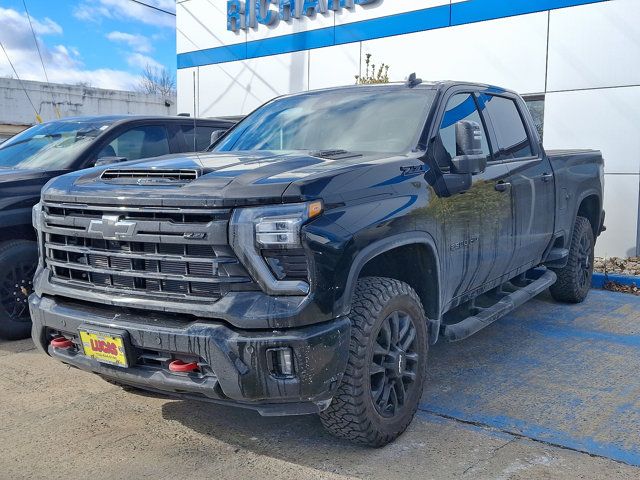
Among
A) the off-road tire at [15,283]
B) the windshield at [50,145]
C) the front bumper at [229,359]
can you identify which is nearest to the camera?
the front bumper at [229,359]

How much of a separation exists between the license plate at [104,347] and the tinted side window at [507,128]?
3065mm

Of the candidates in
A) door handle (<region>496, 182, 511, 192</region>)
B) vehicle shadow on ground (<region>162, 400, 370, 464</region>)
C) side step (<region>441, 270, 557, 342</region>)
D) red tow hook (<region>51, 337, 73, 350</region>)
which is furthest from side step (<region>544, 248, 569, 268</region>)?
red tow hook (<region>51, 337, 73, 350</region>)

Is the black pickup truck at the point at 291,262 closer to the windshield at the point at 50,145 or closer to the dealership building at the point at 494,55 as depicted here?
the windshield at the point at 50,145

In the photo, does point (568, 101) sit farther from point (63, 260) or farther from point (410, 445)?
point (63, 260)

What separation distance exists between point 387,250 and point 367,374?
0.63 metres

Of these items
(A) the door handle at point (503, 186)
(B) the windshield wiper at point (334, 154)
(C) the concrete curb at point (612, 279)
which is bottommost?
(C) the concrete curb at point (612, 279)

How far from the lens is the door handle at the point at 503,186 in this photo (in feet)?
14.8

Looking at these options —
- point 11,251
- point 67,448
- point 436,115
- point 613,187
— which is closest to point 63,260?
point 67,448

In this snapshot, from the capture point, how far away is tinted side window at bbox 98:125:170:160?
6.01 meters

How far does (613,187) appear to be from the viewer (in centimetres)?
866

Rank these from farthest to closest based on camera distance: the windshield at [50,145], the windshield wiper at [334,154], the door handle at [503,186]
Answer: the windshield at [50,145] < the door handle at [503,186] < the windshield wiper at [334,154]

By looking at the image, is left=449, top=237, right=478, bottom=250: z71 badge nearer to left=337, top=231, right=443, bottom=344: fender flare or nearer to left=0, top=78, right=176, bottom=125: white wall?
left=337, top=231, right=443, bottom=344: fender flare

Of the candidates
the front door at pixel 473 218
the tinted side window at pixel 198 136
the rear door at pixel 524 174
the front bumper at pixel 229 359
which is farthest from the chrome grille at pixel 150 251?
the tinted side window at pixel 198 136

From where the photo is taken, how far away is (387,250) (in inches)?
130
